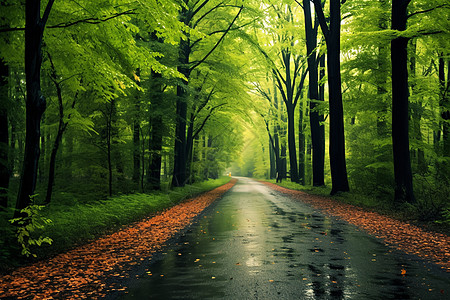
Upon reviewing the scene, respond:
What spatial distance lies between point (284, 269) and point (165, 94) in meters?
13.0

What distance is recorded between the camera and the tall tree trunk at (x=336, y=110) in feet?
60.8

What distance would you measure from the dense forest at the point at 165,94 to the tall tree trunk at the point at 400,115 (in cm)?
4

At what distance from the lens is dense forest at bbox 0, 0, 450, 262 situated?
8.38 meters

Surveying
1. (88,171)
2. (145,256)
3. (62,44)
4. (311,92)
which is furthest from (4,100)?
(311,92)

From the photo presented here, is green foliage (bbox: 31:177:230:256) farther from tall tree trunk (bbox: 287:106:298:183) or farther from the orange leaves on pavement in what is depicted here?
tall tree trunk (bbox: 287:106:298:183)

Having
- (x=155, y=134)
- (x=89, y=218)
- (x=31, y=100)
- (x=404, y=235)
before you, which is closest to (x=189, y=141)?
(x=155, y=134)

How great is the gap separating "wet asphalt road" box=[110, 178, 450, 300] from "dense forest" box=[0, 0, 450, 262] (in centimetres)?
333

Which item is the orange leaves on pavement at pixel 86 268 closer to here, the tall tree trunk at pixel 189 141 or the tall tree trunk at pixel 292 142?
the tall tree trunk at pixel 189 141

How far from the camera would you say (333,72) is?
1906 centimetres

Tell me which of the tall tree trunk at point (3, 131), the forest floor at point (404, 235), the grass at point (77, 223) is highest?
the tall tree trunk at point (3, 131)

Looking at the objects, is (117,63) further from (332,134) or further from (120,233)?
(332,134)

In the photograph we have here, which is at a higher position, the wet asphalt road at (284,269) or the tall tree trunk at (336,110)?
the tall tree trunk at (336,110)

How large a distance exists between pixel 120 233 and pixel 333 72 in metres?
14.9

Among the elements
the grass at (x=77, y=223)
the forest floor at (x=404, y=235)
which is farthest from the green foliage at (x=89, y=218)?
the forest floor at (x=404, y=235)
